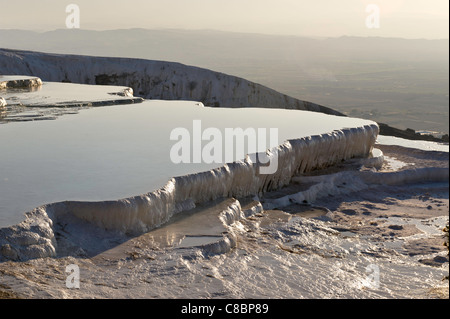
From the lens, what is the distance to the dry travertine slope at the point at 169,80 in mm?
19516

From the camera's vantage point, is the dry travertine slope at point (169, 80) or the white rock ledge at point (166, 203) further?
the dry travertine slope at point (169, 80)

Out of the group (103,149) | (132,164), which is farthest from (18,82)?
(132,164)

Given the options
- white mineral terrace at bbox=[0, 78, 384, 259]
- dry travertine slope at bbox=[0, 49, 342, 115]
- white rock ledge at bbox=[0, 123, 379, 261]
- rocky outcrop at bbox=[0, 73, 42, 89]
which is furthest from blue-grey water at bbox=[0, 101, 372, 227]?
dry travertine slope at bbox=[0, 49, 342, 115]

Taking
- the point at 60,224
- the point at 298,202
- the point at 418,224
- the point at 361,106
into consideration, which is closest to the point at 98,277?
the point at 60,224

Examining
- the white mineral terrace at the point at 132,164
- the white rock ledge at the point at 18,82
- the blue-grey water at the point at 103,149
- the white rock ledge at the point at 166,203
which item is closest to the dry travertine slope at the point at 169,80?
the white rock ledge at the point at 18,82

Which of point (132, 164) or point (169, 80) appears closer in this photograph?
point (132, 164)

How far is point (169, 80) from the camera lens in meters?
19.8

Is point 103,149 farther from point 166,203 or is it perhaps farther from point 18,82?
point 18,82

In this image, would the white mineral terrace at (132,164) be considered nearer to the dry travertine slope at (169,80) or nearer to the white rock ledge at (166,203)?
the white rock ledge at (166,203)

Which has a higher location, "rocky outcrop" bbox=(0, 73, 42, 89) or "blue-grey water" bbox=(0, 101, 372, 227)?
"rocky outcrop" bbox=(0, 73, 42, 89)

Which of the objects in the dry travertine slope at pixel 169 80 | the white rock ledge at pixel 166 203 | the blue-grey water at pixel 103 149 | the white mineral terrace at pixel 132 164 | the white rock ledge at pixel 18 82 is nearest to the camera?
the white rock ledge at pixel 166 203

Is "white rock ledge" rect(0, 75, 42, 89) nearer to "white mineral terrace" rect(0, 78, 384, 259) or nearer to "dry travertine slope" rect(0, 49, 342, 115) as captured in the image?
"dry travertine slope" rect(0, 49, 342, 115)

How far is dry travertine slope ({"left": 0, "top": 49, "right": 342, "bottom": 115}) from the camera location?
1952cm
